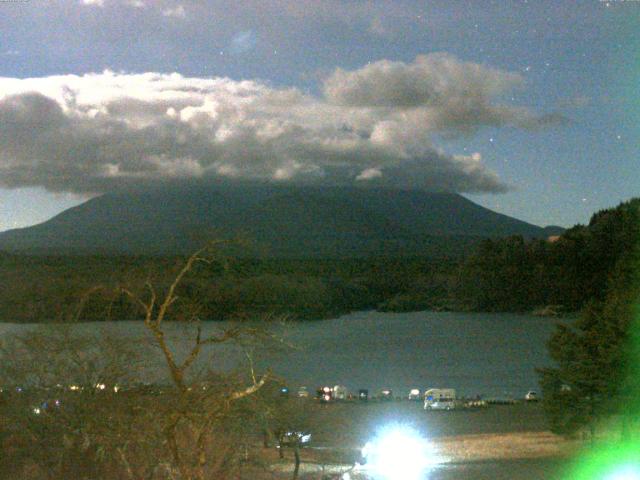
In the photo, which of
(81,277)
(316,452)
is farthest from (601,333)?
(81,277)

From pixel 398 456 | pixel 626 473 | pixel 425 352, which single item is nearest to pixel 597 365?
pixel 626 473

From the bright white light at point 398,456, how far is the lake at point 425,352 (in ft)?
41.8

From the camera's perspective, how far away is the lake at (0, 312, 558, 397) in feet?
133

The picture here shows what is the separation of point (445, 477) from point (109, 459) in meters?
9.54

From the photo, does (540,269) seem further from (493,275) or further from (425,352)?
(425,352)

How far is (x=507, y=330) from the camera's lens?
56250 millimetres

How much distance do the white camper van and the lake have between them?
5109 millimetres

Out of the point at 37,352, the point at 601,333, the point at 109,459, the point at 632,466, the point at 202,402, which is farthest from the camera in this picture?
the point at 601,333

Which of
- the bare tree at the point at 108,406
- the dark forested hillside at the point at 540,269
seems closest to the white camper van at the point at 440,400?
the bare tree at the point at 108,406

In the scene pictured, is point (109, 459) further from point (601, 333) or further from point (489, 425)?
point (489, 425)

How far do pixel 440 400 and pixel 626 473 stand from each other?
18831 mm

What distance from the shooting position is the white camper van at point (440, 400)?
104 feet

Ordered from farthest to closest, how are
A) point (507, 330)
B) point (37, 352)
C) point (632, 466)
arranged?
point (507, 330) → point (632, 466) → point (37, 352)

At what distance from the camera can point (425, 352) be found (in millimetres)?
52594
